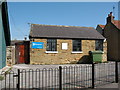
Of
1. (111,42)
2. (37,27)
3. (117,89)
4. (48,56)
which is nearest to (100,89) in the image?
(117,89)

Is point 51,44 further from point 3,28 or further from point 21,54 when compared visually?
point 3,28

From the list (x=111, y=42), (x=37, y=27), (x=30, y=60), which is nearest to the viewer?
(x=30, y=60)

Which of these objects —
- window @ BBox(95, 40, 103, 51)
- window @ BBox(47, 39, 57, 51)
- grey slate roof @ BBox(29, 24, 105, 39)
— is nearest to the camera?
window @ BBox(47, 39, 57, 51)

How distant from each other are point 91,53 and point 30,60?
763 centimetres

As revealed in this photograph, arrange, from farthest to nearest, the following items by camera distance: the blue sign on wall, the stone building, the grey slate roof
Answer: the grey slate roof, the stone building, the blue sign on wall

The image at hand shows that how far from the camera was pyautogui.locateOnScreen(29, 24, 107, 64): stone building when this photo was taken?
1645 centimetres

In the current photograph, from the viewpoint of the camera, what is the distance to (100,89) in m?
5.61

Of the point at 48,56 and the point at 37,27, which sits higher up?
the point at 37,27

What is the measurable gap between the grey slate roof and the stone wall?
25.2 inches

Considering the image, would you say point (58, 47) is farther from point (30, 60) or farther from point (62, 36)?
point (30, 60)

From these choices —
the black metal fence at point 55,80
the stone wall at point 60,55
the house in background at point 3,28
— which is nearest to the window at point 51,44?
the stone wall at point 60,55

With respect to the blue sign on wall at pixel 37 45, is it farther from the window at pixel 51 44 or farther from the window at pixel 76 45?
the window at pixel 76 45

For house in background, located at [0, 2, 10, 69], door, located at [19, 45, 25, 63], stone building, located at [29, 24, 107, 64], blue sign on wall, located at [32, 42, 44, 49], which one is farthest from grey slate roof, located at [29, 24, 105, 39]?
house in background, located at [0, 2, 10, 69]

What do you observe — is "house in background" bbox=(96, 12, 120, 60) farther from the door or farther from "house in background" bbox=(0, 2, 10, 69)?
"house in background" bbox=(0, 2, 10, 69)
